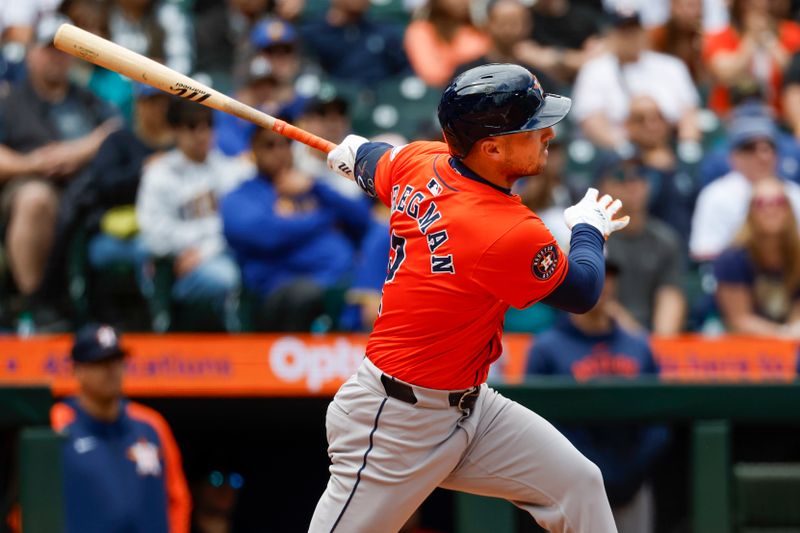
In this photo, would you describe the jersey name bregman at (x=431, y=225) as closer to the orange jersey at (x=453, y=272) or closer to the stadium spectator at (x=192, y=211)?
the orange jersey at (x=453, y=272)

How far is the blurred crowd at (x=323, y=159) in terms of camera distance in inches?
258

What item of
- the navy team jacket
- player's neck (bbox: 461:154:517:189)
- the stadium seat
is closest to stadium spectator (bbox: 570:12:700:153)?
the stadium seat

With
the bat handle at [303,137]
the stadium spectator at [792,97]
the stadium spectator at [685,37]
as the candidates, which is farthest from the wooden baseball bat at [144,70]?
the stadium spectator at [685,37]

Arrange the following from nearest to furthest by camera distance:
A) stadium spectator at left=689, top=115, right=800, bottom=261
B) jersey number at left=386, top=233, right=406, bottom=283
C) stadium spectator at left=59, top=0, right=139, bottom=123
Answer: jersey number at left=386, top=233, right=406, bottom=283
stadium spectator at left=689, top=115, right=800, bottom=261
stadium spectator at left=59, top=0, right=139, bottom=123

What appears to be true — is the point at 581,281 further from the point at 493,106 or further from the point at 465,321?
the point at 493,106

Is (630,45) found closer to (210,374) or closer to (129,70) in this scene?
(210,374)

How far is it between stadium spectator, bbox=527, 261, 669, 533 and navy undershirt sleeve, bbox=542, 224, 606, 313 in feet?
5.84

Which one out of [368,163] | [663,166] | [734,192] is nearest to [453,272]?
[368,163]

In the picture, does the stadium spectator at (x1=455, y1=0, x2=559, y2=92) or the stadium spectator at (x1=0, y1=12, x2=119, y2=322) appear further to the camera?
the stadium spectator at (x1=455, y1=0, x2=559, y2=92)

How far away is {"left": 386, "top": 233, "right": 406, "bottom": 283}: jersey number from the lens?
373cm

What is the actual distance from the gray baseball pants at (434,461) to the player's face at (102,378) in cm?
197

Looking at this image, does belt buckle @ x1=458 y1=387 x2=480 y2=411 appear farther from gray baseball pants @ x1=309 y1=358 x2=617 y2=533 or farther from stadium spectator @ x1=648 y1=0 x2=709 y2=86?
stadium spectator @ x1=648 y1=0 x2=709 y2=86

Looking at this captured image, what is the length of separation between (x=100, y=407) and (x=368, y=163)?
218cm

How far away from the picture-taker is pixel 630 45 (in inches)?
331
